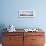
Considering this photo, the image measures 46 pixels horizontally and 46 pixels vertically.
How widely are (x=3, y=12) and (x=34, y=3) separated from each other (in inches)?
42.1

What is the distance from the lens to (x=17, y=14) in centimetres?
389

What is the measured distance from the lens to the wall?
387 centimetres

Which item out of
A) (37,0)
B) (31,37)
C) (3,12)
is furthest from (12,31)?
(37,0)

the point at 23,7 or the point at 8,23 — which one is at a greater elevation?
the point at 23,7

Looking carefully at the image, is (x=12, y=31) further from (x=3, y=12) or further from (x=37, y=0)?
(x=37, y=0)

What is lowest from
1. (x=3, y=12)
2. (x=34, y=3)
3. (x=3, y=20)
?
(x=3, y=20)

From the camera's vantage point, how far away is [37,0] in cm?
388

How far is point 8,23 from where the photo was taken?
154 inches

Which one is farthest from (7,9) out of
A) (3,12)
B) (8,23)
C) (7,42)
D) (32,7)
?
(7,42)

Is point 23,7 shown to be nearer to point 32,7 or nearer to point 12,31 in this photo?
point 32,7

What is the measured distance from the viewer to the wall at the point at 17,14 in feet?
12.7

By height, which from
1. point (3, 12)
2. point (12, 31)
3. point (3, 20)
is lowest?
point (12, 31)

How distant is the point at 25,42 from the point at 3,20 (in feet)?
3.58

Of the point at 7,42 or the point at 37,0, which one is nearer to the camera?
the point at 7,42
